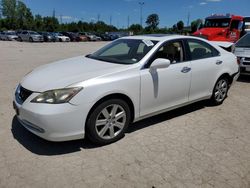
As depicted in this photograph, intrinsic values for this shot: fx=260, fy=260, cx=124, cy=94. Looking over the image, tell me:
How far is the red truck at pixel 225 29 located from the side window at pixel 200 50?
35.9ft

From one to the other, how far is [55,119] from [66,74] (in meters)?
0.77

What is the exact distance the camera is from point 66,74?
12.1 feet

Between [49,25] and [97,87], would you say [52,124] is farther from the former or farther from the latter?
[49,25]

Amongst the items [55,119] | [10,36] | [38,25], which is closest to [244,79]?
[55,119]

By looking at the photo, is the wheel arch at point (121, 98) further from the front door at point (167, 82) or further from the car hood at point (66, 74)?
the car hood at point (66, 74)

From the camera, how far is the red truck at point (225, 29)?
15502 millimetres

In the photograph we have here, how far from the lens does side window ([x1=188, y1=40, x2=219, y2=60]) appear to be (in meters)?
4.82

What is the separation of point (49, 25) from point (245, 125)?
73.4 meters

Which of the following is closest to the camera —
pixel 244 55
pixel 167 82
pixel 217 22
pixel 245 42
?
pixel 167 82

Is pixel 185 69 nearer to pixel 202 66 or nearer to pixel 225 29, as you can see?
pixel 202 66

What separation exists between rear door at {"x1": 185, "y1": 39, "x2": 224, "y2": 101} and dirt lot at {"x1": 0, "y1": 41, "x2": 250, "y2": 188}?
0.58 meters

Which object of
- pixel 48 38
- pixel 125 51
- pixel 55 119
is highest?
pixel 125 51

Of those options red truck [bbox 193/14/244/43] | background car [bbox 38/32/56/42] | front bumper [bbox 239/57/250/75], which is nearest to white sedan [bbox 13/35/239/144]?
front bumper [bbox 239/57/250/75]

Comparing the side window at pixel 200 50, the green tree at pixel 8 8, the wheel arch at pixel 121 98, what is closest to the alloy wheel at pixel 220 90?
the side window at pixel 200 50
